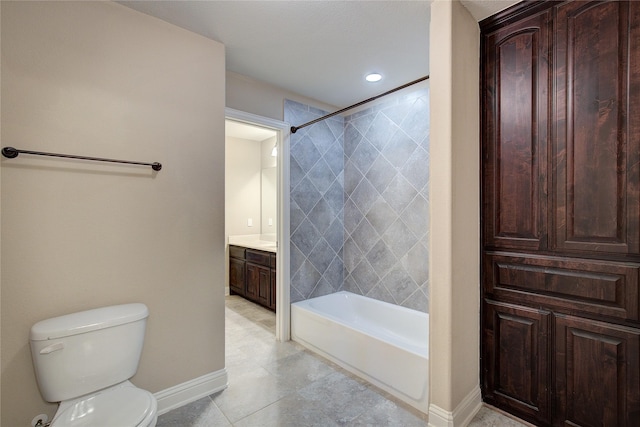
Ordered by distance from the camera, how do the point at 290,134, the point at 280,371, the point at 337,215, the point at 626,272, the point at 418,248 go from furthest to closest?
the point at 337,215
the point at 290,134
the point at 418,248
the point at 280,371
the point at 626,272

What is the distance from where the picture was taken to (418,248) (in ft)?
9.23

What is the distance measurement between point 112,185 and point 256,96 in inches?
58.5

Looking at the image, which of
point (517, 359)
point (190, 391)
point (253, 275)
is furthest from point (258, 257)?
point (517, 359)

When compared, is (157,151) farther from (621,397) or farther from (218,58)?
(621,397)

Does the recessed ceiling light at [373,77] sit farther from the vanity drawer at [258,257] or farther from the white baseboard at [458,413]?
the white baseboard at [458,413]

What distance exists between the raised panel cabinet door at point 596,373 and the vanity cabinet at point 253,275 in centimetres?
A: 278

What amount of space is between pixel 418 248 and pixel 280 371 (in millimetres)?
1581

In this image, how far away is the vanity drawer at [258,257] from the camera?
3839mm

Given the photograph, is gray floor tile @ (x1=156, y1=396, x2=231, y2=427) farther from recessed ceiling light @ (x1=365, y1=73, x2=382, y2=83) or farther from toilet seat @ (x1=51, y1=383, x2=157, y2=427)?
recessed ceiling light @ (x1=365, y1=73, x2=382, y2=83)

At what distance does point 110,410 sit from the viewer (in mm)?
1374

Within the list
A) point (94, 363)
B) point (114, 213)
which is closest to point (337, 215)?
point (114, 213)

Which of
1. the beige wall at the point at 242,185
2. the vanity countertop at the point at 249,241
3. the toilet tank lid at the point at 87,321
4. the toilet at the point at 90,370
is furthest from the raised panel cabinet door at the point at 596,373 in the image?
the beige wall at the point at 242,185

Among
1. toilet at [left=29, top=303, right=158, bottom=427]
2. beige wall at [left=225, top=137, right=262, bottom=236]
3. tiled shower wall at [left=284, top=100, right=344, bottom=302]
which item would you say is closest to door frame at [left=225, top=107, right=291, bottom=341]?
tiled shower wall at [left=284, top=100, right=344, bottom=302]

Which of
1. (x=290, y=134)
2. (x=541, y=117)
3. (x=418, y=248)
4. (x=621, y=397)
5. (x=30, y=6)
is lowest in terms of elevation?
(x=621, y=397)
